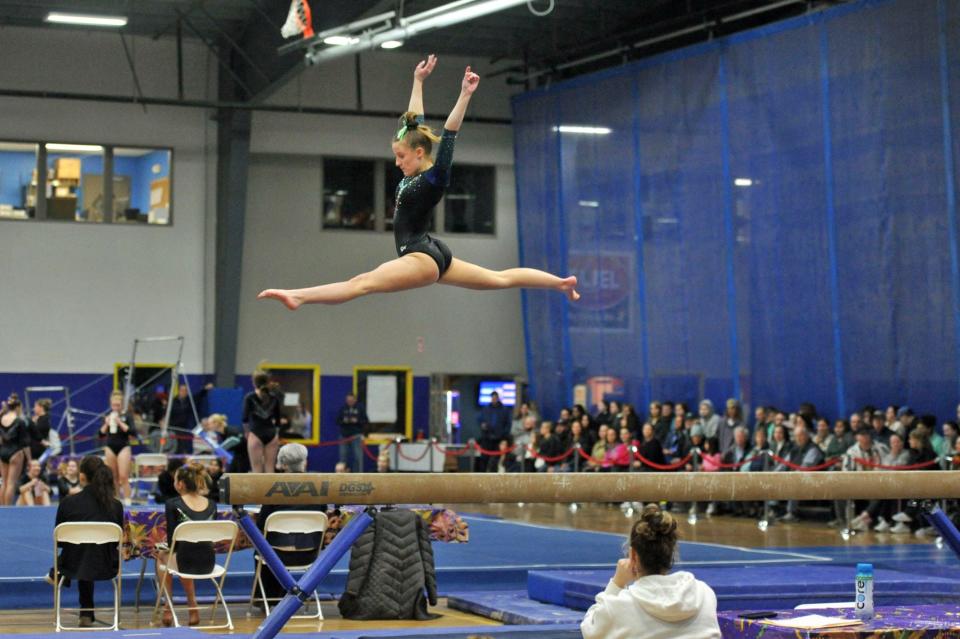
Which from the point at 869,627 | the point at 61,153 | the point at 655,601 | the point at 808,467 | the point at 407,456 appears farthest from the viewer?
the point at 61,153

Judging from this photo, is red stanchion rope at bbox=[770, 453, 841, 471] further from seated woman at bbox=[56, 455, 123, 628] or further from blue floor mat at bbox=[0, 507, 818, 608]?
seated woman at bbox=[56, 455, 123, 628]

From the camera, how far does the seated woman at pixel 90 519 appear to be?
8.27m

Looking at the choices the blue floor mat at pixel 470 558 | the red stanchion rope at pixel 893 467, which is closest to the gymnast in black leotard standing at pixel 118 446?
the blue floor mat at pixel 470 558

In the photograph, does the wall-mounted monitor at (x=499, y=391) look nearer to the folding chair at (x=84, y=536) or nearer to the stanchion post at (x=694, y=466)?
the stanchion post at (x=694, y=466)

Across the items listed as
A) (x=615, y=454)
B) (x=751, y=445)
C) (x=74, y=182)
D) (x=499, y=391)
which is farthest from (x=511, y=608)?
(x=74, y=182)

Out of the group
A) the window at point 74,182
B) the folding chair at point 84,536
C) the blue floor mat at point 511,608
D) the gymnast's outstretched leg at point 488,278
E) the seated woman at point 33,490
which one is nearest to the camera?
the gymnast's outstretched leg at point 488,278

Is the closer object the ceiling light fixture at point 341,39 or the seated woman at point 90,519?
the seated woman at point 90,519

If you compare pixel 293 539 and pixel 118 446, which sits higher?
pixel 118 446

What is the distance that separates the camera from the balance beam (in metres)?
5.56

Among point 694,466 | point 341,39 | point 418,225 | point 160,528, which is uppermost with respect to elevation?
point 341,39

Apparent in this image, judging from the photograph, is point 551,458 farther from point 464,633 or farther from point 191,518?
point 464,633

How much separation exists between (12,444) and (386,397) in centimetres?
996

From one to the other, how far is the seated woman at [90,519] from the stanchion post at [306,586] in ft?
9.64

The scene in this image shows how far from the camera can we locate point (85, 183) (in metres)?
21.8
